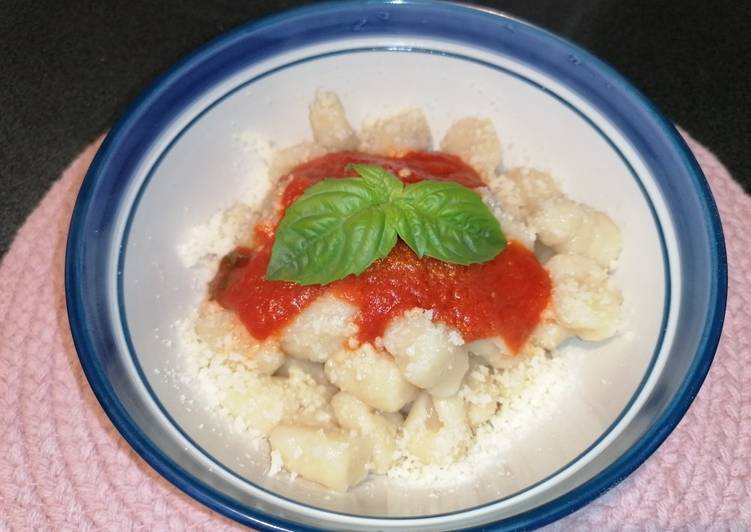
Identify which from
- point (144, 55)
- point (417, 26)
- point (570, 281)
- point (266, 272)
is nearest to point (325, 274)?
point (266, 272)

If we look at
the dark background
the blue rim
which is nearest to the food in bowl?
the blue rim

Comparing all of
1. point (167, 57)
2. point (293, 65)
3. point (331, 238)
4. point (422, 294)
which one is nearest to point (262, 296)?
point (331, 238)

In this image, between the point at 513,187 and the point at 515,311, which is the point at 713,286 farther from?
the point at 513,187

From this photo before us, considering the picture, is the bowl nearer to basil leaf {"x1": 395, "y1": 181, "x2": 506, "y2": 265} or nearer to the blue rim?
the blue rim

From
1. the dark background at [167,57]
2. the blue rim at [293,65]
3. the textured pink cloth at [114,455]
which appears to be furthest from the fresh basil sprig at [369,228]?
the dark background at [167,57]

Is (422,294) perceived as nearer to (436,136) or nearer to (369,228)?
(369,228)

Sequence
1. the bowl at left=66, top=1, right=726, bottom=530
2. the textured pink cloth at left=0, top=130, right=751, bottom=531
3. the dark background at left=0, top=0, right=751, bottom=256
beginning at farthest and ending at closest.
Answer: the dark background at left=0, top=0, right=751, bottom=256, the textured pink cloth at left=0, top=130, right=751, bottom=531, the bowl at left=66, top=1, right=726, bottom=530

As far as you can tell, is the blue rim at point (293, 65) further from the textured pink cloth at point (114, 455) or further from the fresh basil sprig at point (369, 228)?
the fresh basil sprig at point (369, 228)

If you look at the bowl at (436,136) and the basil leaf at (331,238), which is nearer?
the bowl at (436,136)
